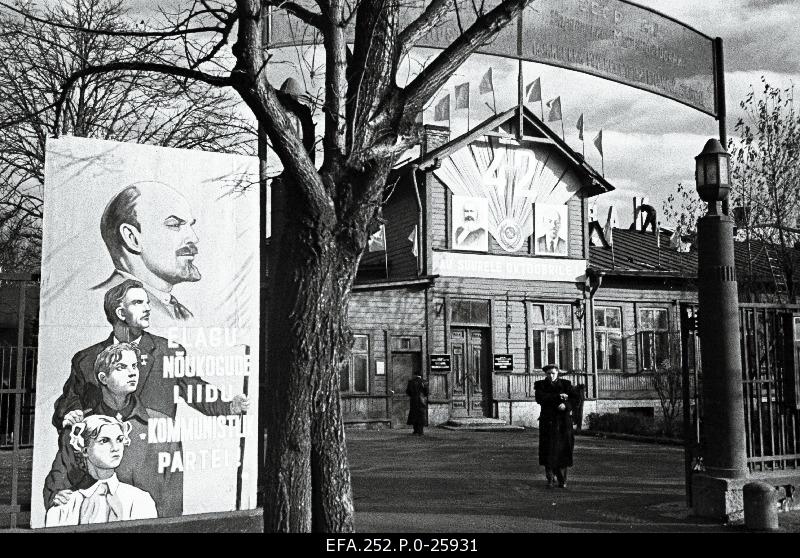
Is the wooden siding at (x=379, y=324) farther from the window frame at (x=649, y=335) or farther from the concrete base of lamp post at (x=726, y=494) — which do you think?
the concrete base of lamp post at (x=726, y=494)

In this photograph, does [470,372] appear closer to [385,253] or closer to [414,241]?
[414,241]

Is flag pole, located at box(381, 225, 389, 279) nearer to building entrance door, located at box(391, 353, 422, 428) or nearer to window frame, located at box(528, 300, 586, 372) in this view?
building entrance door, located at box(391, 353, 422, 428)

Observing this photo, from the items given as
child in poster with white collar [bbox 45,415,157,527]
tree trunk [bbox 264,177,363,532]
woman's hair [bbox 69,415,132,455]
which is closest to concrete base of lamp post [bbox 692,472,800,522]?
tree trunk [bbox 264,177,363,532]

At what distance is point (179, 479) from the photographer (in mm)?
8352

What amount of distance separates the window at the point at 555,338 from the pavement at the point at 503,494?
6656 millimetres

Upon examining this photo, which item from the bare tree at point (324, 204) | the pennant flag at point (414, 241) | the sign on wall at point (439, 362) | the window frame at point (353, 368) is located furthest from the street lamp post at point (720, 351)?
the pennant flag at point (414, 241)

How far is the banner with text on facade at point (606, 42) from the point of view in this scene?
9.30m

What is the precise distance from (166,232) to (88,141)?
114 centimetres

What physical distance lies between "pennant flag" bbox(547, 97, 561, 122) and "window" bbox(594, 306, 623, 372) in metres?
6.85

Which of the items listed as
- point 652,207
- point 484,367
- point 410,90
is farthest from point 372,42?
point 652,207

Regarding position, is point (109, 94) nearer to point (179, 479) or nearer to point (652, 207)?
point (179, 479)

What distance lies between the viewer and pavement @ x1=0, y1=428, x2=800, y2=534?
9.38 metres

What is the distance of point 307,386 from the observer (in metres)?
5.69
